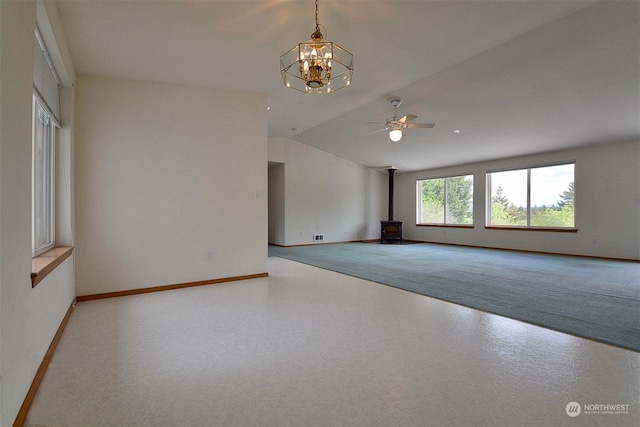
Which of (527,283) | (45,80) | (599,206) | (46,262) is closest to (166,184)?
(45,80)

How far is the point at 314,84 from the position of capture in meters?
2.64

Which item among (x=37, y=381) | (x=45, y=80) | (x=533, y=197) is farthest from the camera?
(x=533, y=197)

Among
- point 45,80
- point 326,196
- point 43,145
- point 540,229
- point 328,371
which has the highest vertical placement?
point 45,80

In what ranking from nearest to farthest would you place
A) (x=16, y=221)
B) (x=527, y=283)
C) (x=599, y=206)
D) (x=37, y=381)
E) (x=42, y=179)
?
(x=16, y=221)
(x=37, y=381)
(x=42, y=179)
(x=527, y=283)
(x=599, y=206)

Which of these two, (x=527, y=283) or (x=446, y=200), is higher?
(x=446, y=200)

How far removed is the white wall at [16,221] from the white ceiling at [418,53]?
50.6 inches

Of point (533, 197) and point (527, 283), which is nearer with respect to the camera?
point (527, 283)

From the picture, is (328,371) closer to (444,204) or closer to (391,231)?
(391,231)

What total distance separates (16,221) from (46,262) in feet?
3.32

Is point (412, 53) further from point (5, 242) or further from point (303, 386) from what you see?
point (5, 242)

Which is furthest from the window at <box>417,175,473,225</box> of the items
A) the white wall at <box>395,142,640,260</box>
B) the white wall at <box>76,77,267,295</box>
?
the white wall at <box>76,77,267,295</box>

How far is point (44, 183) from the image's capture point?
304 cm

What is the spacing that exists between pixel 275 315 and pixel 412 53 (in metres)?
3.19

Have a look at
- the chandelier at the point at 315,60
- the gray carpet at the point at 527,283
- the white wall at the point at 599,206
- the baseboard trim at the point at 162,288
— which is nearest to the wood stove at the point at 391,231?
the gray carpet at the point at 527,283
